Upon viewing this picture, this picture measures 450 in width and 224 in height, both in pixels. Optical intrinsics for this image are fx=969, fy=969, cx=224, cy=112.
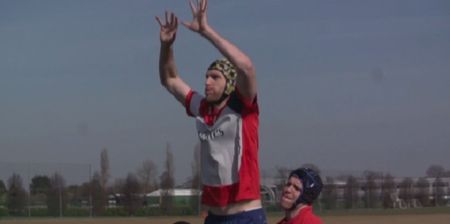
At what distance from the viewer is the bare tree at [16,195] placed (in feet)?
151

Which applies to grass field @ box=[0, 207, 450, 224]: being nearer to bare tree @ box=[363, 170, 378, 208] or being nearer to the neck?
bare tree @ box=[363, 170, 378, 208]

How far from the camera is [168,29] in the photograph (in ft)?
17.6

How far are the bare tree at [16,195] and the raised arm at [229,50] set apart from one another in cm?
4218

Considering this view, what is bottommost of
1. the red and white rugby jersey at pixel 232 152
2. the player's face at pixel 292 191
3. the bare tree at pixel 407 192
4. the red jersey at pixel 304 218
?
the bare tree at pixel 407 192

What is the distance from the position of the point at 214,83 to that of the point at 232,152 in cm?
37

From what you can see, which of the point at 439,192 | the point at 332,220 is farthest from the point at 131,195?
the point at 439,192

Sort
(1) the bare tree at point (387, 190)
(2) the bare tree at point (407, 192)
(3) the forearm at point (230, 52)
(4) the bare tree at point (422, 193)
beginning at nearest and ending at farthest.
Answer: (3) the forearm at point (230, 52) → (1) the bare tree at point (387, 190) → (2) the bare tree at point (407, 192) → (4) the bare tree at point (422, 193)

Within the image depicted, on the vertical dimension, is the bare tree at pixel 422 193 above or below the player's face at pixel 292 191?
below

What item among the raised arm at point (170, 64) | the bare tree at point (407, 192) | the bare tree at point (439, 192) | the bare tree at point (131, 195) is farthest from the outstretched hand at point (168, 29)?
the bare tree at point (439, 192)

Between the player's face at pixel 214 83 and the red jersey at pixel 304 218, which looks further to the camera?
the red jersey at pixel 304 218

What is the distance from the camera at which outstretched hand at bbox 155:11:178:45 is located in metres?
5.33

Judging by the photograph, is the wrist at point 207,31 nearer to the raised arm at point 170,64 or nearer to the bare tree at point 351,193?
the raised arm at point 170,64

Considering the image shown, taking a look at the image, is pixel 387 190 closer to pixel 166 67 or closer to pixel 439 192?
pixel 439 192

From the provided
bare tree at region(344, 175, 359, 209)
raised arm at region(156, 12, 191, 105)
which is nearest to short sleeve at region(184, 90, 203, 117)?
raised arm at region(156, 12, 191, 105)
